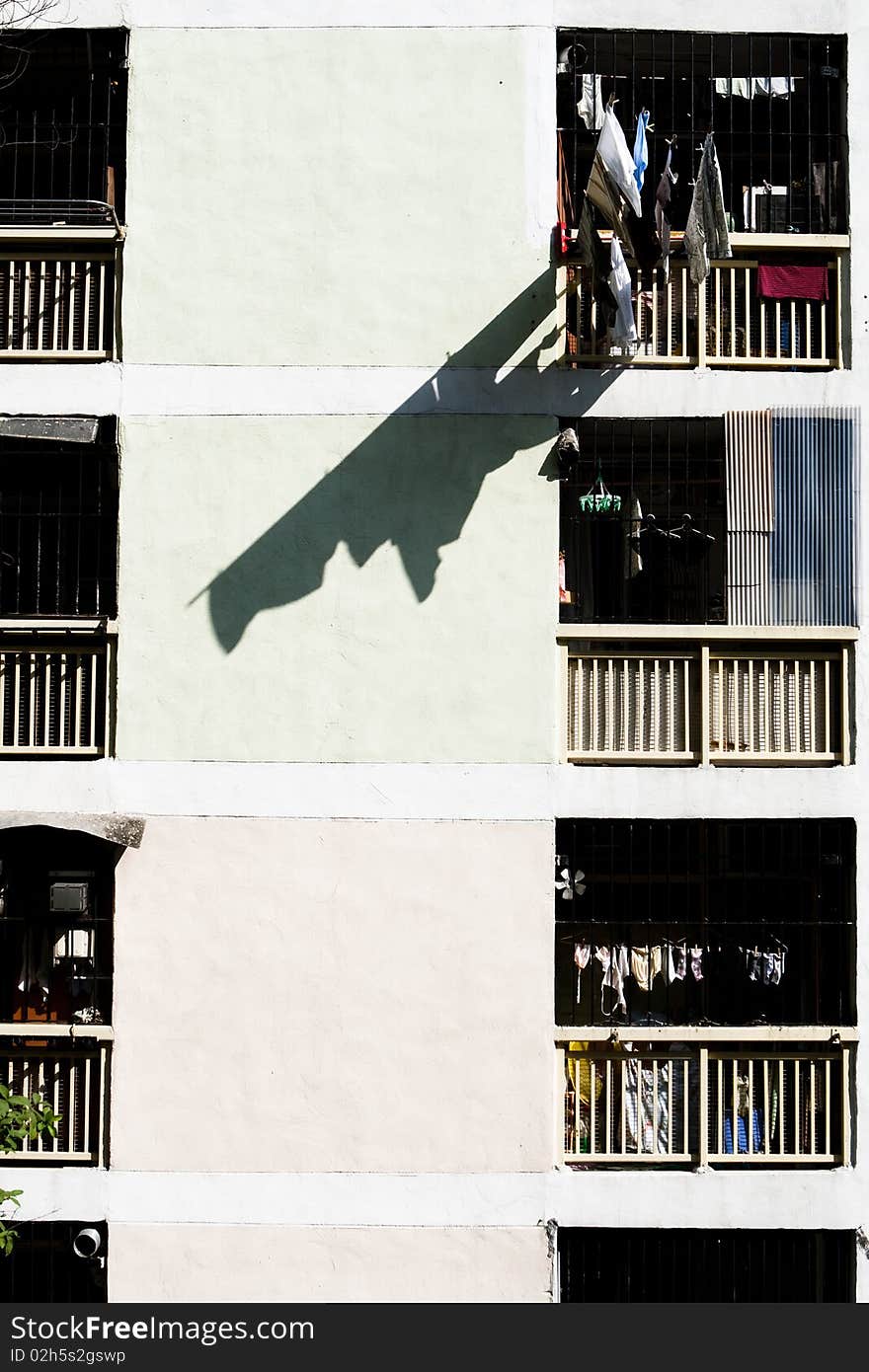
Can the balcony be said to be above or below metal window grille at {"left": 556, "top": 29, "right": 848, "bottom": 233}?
below

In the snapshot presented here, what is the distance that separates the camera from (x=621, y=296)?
920cm

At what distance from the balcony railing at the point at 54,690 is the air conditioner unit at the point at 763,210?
242 inches

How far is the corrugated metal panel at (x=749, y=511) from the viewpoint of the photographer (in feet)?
32.2

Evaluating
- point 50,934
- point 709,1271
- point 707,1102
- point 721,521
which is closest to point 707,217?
point 721,521

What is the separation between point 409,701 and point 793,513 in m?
3.35

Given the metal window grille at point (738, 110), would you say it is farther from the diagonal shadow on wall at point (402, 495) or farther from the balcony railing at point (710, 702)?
the balcony railing at point (710, 702)

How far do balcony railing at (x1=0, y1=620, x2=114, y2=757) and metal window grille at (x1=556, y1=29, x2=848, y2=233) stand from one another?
5.19m

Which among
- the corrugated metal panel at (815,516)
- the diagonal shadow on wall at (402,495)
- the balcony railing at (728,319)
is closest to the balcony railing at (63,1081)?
the diagonal shadow on wall at (402,495)

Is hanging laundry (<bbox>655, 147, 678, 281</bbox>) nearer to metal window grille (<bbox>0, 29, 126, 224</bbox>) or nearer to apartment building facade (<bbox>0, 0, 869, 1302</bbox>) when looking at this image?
apartment building facade (<bbox>0, 0, 869, 1302</bbox>)

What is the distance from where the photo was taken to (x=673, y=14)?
9.85 meters

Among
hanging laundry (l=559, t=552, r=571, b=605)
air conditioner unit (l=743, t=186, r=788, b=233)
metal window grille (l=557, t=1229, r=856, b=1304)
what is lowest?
metal window grille (l=557, t=1229, r=856, b=1304)

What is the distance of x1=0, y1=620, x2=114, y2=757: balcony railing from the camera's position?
31.6 feet

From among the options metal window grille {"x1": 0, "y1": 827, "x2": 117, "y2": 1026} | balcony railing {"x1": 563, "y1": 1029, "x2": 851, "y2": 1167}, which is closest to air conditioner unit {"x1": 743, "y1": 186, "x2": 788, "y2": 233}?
balcony railing {"x1": 563, "y1": 1029, "x2": 851, "y2": 1167}

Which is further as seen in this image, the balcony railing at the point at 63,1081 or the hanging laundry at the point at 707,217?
the balcony railing at the point at 63,1081
